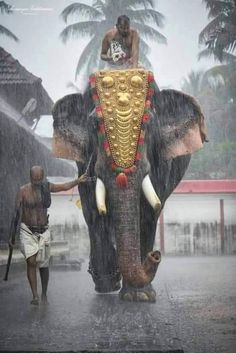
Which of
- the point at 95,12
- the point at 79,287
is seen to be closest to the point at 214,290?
the point at 79,287

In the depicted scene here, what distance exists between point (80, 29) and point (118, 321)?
13.7 m

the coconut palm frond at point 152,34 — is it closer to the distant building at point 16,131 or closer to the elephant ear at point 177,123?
the distant building at point 16,131

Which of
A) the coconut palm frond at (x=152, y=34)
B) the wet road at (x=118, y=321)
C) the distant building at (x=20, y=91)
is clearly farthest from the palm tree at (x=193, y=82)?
the wet road at (x=118, y=321)

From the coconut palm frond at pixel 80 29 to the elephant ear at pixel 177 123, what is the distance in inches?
469

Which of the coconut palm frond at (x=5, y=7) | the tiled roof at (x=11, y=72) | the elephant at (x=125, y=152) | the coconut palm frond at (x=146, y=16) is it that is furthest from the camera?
the coconut palm frond at (x=146, y=16)

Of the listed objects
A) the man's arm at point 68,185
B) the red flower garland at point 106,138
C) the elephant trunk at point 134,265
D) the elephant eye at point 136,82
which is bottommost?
the elephant trunk at point 134,265

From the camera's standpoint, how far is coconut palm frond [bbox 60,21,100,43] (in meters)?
16.4

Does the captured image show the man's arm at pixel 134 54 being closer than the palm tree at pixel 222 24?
Yes

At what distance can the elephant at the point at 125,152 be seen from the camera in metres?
4.29

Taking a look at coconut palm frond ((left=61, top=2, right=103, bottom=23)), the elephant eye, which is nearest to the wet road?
the elephant eye

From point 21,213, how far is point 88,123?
881 millimetres

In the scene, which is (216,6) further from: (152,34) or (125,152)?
(125,152)

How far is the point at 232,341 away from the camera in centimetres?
345

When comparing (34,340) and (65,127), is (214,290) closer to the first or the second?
(65,127)
